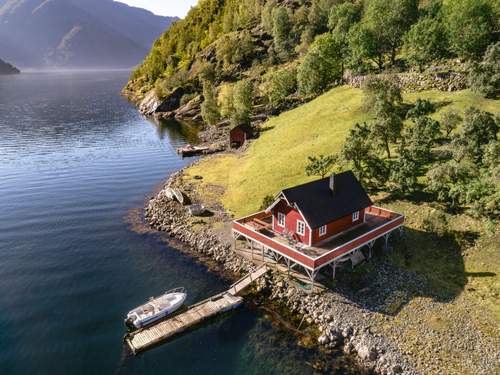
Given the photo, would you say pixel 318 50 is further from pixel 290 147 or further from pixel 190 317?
pixel 190 317

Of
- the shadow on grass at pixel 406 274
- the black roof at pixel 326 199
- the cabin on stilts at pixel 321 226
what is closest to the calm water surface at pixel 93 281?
the cabin on stilts at pixel 321 226

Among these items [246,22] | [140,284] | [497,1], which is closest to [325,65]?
[497,1]

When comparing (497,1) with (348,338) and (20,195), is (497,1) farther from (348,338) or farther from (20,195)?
(20,195)

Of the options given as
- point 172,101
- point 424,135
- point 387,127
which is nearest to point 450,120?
point 424,135

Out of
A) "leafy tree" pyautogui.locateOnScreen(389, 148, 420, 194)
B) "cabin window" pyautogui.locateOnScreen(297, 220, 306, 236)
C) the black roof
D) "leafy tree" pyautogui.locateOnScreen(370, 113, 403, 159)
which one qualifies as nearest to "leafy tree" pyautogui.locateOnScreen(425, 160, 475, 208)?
"leafy tree" pyautogui.locateOnScreen(389, 148, 420, 194)

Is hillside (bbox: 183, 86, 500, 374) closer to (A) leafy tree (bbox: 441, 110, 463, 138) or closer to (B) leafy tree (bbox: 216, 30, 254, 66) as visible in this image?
(A) leafy tree (bbox: 441, 110, 463, 138)

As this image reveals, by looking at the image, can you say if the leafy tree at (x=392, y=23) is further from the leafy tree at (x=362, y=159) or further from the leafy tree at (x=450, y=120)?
the leafy tree at (x=362, y=159)
